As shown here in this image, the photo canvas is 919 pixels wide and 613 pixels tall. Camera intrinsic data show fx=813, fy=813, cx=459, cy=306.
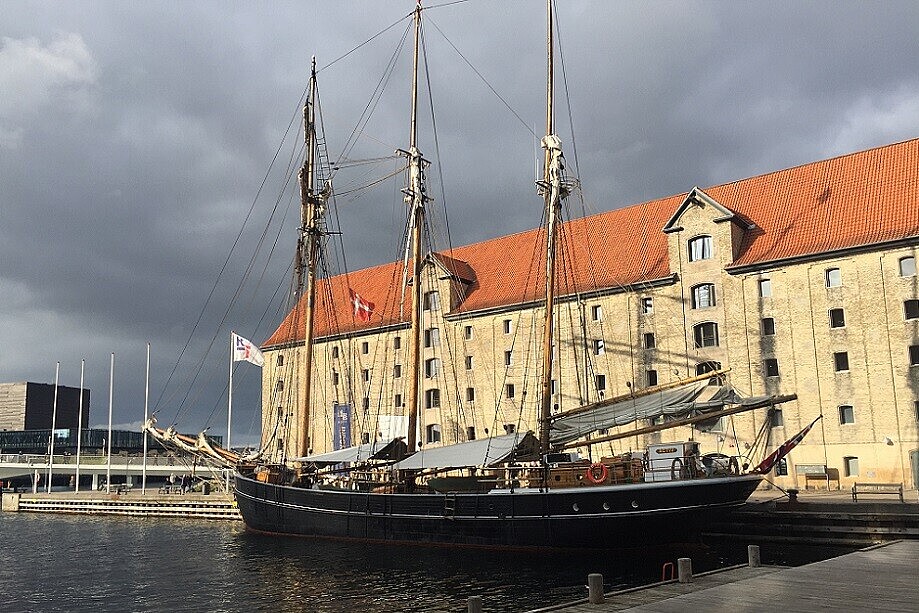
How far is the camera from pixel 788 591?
1750cm

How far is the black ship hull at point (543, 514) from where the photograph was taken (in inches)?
1284

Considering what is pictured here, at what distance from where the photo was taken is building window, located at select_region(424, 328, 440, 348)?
65.1 meters

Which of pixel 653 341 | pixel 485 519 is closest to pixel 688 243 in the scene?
pixel 653 341

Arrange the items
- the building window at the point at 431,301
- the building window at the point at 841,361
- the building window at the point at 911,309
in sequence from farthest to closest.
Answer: the building window at the point at 431,301 < the building window at the point at 841,361 < the building window at the point at 911,309

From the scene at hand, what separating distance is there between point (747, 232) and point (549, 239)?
1808cm

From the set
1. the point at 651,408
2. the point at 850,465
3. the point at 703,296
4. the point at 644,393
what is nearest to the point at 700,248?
the point at 703,296

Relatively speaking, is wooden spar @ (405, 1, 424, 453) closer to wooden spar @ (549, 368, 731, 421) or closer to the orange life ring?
wooden spar @ (549, 368, 731, 421)

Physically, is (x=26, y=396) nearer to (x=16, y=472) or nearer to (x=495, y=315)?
(x=16, y=472)

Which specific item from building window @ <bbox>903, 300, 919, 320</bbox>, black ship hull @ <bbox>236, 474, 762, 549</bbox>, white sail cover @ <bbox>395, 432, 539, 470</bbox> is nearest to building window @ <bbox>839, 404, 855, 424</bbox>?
building window @ <bbox>903, 300, 919, 320</bbox>

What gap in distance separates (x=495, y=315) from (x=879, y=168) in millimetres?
27389

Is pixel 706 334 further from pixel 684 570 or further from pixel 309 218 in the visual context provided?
pixel 684 570

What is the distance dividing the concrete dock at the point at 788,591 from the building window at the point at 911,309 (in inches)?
1001

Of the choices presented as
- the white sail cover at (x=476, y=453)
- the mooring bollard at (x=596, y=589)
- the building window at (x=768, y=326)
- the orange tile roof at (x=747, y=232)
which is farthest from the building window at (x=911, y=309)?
the mooring bollard at (x=596, y=589)

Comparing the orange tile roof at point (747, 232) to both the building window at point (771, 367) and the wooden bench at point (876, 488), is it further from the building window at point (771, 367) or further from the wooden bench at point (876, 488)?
the wooden bench at point (876, 488)
